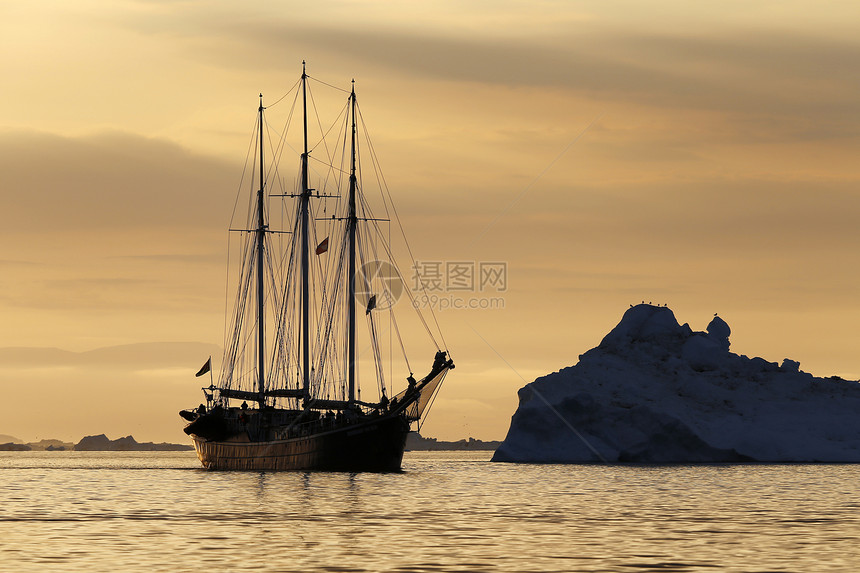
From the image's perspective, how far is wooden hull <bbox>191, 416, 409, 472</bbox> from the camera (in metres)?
96.4

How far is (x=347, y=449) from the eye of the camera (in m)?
96.2

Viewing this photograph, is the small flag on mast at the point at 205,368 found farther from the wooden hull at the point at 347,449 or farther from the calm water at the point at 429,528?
the calm water at the point at 429,528

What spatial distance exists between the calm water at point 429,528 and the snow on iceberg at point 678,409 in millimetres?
53606

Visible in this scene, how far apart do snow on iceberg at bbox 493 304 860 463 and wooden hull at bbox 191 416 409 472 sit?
4022cm

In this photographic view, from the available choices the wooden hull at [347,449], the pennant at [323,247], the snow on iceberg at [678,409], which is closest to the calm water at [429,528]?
the wooden hull at [347,449]

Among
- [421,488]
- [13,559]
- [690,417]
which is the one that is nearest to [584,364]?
[690,417]

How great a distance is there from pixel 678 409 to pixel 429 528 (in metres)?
97.4

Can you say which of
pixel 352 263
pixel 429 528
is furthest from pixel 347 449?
pixel 429 528

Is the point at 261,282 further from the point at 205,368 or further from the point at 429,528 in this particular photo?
the point at 429,528

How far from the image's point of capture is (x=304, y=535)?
1737 inches

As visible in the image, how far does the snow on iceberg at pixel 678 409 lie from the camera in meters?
136

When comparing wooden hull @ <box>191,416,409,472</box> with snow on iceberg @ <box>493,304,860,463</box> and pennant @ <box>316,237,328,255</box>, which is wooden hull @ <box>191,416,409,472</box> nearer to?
pennant @ <box>316,237,328,255</box>

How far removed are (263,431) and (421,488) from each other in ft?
99.4

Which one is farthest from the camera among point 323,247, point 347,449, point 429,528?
point 323,247
